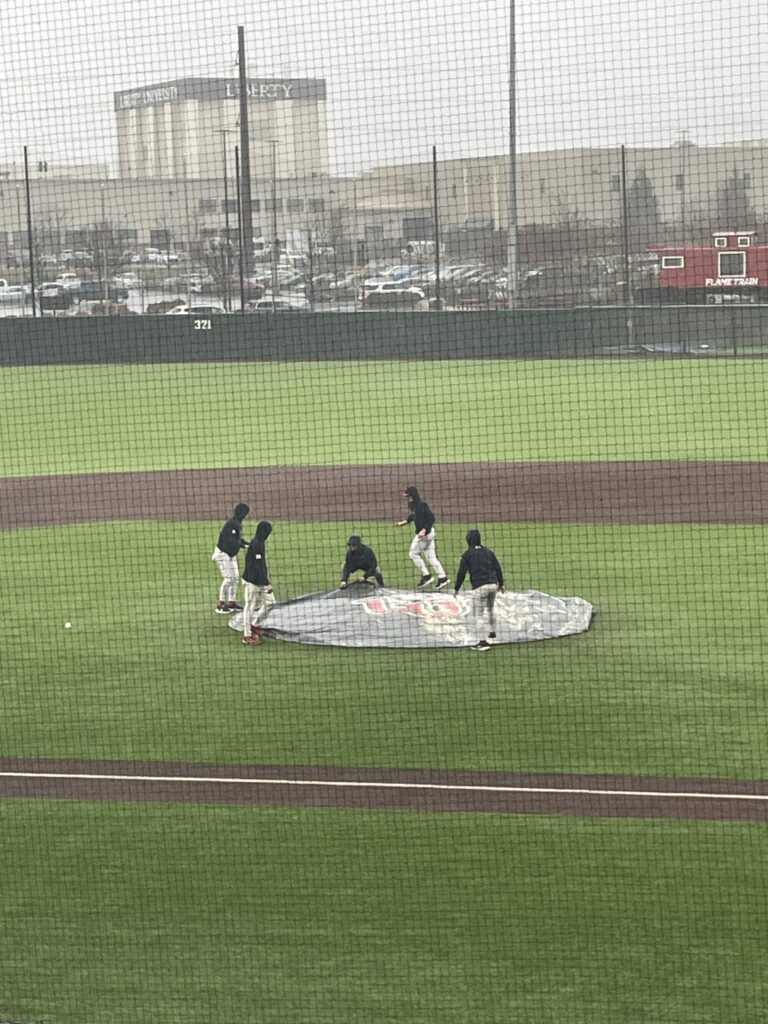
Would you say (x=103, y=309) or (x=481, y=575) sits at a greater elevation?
(x=103, y=309)

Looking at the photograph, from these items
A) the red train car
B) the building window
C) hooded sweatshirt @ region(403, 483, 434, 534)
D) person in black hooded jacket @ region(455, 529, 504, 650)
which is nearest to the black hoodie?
person in black hooded jacket @ region(455, 529, 504, 650)

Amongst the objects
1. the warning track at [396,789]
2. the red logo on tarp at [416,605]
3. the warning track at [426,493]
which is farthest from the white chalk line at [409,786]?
the warning track at [426,493]

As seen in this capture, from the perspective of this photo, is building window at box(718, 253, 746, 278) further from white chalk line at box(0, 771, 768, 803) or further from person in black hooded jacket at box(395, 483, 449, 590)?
white chalk line at box(0, 771, 768, 803)

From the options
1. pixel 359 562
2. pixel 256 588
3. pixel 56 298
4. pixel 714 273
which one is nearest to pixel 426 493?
pixel 359 562

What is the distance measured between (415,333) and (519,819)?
83.9 feet

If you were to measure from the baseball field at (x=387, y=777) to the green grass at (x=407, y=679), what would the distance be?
4 centimetres

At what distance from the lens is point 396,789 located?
10.1m

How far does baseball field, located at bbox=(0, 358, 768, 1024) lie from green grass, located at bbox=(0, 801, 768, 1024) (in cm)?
2

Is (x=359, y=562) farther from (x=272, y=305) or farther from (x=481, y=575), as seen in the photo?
(x=272, y=305)

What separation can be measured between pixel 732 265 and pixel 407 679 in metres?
29.9

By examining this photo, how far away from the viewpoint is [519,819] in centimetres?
940

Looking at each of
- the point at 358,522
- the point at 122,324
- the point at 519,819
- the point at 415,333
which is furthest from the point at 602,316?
the point at 519,819

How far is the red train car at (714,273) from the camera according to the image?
37.2 metres

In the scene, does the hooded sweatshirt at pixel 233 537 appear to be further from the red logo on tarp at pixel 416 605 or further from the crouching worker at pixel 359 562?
the red logo on tarp at pixel 416 605
